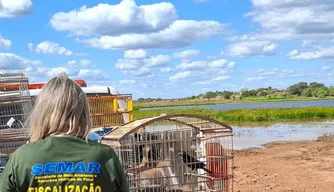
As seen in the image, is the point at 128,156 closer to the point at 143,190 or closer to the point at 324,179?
the point at 143,190

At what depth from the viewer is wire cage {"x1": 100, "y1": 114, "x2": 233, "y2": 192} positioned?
6.79m

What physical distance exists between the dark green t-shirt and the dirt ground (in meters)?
10.0

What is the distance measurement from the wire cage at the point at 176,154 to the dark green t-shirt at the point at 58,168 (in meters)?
3.93

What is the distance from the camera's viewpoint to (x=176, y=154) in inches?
279

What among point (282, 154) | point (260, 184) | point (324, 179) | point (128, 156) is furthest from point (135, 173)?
point (282, 154)

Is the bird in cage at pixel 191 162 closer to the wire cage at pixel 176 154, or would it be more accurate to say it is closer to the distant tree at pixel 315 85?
Result: the wire cage at pixel 176 154

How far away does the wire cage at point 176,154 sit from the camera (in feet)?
22.3

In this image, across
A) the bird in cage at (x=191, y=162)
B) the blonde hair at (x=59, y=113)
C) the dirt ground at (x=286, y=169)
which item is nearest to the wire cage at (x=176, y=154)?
the bird in cage at (x=191, y=162)

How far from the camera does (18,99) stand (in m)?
7.25

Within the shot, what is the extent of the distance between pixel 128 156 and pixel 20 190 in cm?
438

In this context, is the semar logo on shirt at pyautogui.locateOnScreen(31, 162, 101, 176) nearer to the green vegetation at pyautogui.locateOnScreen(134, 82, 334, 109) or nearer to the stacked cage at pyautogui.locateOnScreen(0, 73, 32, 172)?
the stacked cage at pyautogui.locateOnScreen(0, 73, 32, 172)

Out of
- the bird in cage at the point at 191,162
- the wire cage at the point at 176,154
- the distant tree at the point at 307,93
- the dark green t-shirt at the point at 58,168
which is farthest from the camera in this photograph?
the distant tree at the point at 307,93

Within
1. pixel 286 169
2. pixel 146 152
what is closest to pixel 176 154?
pixel 146 152

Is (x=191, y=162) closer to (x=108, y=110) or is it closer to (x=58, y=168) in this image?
(x=108, y=110)
